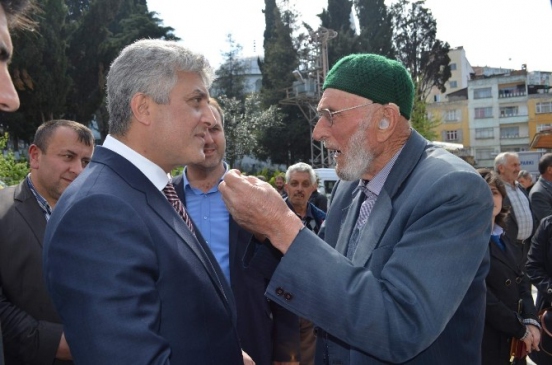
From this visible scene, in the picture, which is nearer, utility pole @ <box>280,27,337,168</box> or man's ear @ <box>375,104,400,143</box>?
man's ear @ <box>375,104,400,143</box>

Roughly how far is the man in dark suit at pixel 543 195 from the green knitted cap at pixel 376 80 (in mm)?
6094

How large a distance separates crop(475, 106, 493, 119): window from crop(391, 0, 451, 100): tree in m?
17.5

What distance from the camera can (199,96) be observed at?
208 centimetres

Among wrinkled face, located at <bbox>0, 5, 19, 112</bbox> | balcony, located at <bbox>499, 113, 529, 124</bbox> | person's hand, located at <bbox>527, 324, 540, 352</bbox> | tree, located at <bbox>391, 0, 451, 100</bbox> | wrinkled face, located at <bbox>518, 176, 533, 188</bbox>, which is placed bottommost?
balcony, located at <bbox>499, 113, 529, 124</bbox>

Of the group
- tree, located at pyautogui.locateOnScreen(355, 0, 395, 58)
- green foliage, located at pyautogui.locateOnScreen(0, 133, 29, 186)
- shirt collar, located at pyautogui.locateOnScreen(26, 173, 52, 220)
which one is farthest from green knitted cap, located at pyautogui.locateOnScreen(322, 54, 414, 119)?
tree, located at pyautogui.locateOnScreen(355, 0, 395, 58)

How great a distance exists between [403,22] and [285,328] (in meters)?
Result: 46.7

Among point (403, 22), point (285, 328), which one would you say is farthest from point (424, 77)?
point (285, 328)

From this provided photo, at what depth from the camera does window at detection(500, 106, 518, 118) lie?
2386 inches

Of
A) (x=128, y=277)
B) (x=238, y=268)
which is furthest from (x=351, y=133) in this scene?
(x=238, y=268)

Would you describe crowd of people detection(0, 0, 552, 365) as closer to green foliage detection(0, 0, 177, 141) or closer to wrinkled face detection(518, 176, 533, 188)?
wrinkled face detection(518, 176, 533, 188)

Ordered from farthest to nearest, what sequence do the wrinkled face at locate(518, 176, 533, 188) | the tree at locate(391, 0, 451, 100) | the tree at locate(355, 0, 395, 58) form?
the tree at locate(391, 0, 451, 100) < the tree at locate(355, 0, 395, 58) < the wrinkled face at locate(518, 176, 533, 188)

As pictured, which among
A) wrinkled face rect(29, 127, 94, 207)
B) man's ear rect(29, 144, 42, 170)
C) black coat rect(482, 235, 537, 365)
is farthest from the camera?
black coat rect(482, 235, 537, 365)

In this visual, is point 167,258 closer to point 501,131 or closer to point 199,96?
point 199,96

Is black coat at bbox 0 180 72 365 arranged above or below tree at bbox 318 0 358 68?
below
